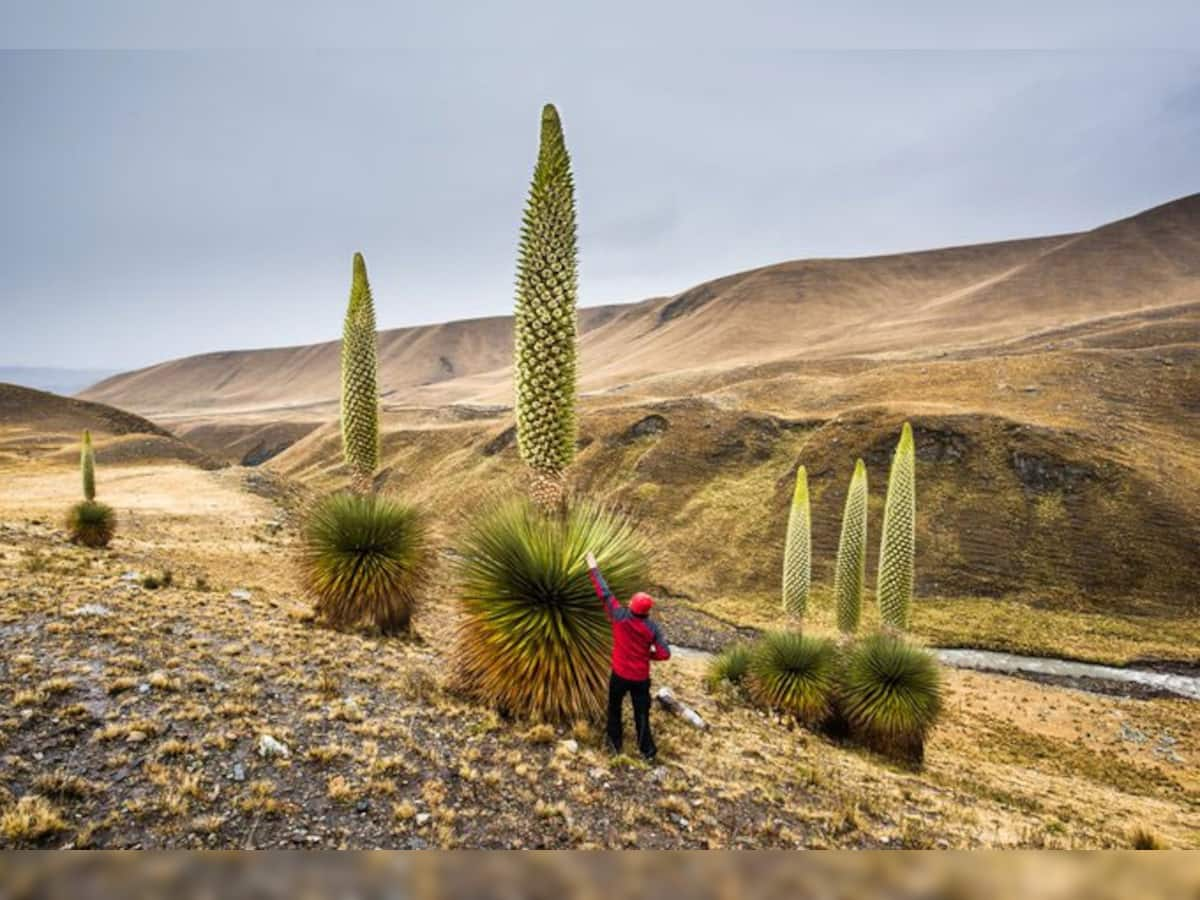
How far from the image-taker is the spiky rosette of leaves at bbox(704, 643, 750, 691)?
45.2 ft

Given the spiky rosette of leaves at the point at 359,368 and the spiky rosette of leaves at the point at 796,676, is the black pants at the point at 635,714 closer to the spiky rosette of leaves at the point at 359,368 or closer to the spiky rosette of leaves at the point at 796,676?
the spiky rosette of leaves at the point at 359,368

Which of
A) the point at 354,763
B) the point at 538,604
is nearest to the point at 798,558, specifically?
the point at 538,604

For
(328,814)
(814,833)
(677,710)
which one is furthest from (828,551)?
(328,814)

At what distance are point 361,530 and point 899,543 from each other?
11.3 metres

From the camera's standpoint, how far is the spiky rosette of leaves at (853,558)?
589 inches

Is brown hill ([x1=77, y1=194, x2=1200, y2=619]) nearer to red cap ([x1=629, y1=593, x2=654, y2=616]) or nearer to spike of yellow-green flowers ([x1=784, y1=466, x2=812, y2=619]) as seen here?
spike of yellow-green flowers ([x1=784, y1=466, x2=812, y2=619])

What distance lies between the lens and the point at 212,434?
127500mm

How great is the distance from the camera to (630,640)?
6.62 metres

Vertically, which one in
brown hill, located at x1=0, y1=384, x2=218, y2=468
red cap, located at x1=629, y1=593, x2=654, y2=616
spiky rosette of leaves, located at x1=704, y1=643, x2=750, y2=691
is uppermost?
brown hill, located at x1=0, y1=384, x2=218, y2=468

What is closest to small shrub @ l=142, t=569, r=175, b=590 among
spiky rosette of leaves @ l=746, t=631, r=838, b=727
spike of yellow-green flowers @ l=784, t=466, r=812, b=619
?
spiky rosette of leaves @ l=746, t=631, r=838, b=727

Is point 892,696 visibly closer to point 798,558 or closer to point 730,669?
point 730,669

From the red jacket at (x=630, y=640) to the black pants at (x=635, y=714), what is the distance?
20 centimetres

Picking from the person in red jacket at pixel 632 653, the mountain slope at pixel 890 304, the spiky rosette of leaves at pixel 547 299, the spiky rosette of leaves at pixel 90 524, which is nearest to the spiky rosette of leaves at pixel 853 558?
the person in red jacket at pixel 632 653

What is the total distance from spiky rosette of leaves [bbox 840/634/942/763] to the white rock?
9.91 meters
